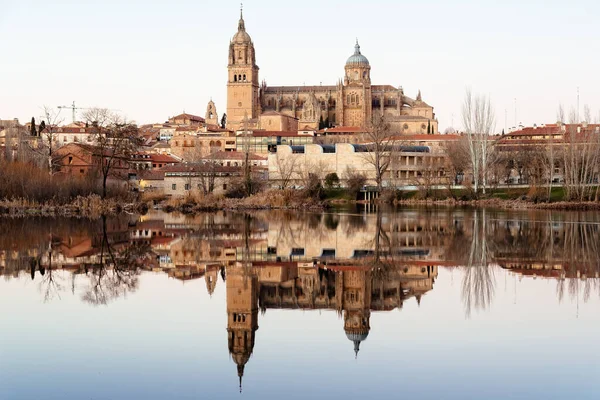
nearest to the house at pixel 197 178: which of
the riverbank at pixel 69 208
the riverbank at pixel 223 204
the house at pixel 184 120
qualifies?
the riverbank at pixel 223 204

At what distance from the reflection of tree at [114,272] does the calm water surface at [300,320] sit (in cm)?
5

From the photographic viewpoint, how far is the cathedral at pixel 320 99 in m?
112

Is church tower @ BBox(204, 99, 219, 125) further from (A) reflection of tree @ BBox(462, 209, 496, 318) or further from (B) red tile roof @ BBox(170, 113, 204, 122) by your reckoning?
(A) reflection of tree @ BBox(462, 209, 496, 318)

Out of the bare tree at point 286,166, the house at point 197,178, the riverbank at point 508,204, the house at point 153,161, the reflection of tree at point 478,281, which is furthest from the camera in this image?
the house at point 153,161

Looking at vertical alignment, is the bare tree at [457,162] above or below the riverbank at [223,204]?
above

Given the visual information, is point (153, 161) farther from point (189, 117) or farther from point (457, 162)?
point (189, 117)

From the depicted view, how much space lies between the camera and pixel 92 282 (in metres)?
14.5

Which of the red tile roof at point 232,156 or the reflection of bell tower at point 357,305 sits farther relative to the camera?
the red tile roof at point 232,156

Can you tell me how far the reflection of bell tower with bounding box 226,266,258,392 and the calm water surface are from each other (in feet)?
0.12

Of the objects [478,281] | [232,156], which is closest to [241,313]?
[478,281]

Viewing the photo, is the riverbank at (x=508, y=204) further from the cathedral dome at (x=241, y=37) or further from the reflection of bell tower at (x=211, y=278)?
the cathedral dome at (x=241, y=37)

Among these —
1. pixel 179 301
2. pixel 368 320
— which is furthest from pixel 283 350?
pixel 179 301

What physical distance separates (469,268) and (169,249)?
26.5 ft

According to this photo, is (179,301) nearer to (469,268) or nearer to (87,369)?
(87,369)
